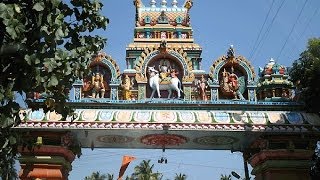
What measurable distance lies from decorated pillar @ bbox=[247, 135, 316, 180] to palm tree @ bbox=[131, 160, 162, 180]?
23797 millimetres

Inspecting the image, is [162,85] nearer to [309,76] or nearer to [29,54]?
[309,76]

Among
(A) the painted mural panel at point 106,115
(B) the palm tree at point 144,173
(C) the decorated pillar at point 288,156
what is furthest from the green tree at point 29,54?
(B) the palm tree at point 144,173

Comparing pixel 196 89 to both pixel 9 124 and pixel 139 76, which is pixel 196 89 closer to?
pixel 139 76

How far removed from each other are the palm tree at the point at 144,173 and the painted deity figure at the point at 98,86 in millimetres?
23727

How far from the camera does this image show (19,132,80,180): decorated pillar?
12664 millimetres

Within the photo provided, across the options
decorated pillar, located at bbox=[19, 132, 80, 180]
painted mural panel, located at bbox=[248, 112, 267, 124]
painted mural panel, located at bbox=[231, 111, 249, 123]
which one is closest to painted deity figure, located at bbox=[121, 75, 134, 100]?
decorated pillar, located at bbox=[19, 132, 80, 180]

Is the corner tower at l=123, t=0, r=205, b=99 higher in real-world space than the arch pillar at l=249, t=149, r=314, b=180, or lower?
higher

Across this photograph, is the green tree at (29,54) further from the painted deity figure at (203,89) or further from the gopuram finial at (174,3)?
the gopuram finial at (174,3)

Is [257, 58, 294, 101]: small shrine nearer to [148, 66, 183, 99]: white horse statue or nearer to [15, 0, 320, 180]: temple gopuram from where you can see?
[15, 0, 320, 180]: temple gopuram

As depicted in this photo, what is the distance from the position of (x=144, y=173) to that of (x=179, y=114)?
26893 millimetres

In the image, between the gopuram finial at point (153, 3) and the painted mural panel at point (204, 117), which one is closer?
the painted mural panel at point (204, 117)

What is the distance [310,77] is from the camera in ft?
42.9

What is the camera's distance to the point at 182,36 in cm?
1555

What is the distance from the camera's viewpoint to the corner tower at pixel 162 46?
13.8 meters
